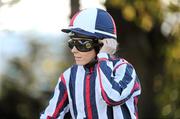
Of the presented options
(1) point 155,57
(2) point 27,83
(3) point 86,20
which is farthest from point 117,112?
(2) point 27,83

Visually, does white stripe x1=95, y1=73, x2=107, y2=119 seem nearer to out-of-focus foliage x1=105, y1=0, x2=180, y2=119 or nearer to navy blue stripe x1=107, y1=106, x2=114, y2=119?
navy blue stripe x1=107, y1=106, x2=114, y2=119

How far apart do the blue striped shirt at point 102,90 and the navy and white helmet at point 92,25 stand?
13 centimetres

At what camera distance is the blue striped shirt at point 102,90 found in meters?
5.85

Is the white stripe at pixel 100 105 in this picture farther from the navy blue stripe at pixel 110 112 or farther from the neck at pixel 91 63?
the neck at pixel 91 63

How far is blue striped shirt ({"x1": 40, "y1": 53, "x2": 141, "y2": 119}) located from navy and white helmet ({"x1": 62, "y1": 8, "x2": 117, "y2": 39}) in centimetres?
13

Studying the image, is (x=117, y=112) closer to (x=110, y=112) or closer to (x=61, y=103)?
(x=110, y=112)

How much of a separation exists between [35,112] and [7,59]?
165cm

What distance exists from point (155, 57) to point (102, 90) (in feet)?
29.0

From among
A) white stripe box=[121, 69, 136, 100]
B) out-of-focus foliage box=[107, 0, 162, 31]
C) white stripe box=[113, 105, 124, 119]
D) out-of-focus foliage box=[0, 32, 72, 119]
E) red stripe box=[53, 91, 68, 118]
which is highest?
white stripe box=[121, 69, 136, 100]

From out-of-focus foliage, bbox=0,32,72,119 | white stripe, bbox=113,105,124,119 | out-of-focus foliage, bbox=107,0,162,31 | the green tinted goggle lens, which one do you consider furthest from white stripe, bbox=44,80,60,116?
out-of-focus foliage, bbox=0,32,72,119

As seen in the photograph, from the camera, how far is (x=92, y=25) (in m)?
6.00

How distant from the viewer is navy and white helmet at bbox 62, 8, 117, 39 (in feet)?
19.7

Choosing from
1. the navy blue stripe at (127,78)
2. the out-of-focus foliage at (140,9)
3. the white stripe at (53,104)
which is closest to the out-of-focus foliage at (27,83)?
the out-of-focus foliage at (140,9)

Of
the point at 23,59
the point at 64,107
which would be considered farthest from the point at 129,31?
the point at 64,107
